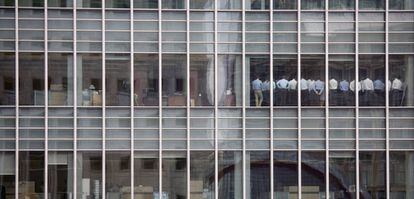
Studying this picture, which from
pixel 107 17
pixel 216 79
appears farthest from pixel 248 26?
pixel 107 17

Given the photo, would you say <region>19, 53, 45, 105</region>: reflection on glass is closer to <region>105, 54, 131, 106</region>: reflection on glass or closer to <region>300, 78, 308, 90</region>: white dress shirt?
<region>105, 54, 131, 106</region>: reflection on glass

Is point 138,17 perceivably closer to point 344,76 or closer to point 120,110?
point 120,110

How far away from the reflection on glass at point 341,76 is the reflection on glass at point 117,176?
659 centimetres

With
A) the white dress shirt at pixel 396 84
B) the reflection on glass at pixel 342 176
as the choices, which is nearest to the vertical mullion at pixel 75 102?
the reflection on glass at pixel 342 176

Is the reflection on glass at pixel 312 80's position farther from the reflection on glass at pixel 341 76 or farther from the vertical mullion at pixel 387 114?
the vertical mullion at pixel 387 114

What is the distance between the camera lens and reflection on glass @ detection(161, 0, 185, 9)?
27906 mm

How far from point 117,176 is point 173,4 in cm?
549

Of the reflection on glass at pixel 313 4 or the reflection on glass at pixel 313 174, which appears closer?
the reflection on glass at pixel 313 174

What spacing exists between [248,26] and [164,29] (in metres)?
2.55

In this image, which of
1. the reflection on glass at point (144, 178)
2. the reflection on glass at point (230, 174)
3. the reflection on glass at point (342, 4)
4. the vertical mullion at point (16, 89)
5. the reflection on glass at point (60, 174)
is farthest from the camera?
the reflection on glass at point (342, 4)

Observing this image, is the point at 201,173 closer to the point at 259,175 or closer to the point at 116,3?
the point at 259,175

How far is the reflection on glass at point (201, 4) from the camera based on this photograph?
28.0 m

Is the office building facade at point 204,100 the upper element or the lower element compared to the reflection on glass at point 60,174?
upper

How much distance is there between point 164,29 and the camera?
1096 inches
